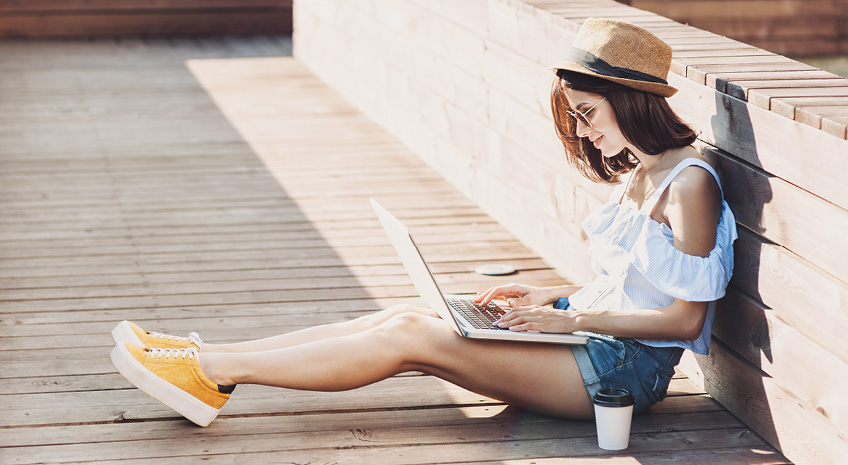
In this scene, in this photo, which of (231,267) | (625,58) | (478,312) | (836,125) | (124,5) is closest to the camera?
(836,125)

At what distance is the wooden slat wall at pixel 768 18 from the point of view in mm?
8078

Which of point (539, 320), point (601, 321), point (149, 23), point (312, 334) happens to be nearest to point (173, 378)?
point (312, 334)

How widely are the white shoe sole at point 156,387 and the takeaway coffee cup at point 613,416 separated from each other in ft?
2.90

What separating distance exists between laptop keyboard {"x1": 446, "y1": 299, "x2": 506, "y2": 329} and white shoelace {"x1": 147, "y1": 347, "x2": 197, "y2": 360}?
626 millimetres

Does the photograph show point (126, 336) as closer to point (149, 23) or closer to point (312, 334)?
point (312, 334)

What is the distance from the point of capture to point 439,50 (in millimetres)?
4973

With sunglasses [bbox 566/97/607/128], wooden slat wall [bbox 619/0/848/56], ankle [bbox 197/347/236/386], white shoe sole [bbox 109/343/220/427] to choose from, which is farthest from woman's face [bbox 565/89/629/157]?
wooden slat wall [bbox 619/0/848/56]

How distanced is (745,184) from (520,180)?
67.9 inches

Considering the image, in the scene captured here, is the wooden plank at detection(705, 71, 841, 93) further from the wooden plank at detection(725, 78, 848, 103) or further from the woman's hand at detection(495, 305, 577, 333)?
the woman's hand at detection(495, 305, 577, 333)

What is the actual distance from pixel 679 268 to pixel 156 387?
119cm

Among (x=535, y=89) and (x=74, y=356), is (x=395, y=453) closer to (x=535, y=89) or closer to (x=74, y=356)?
(x=74, y=356)

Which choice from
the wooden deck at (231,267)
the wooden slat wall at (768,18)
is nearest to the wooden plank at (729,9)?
the wooden slat wall at (768,18)

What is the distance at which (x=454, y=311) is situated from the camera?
7.99 feet

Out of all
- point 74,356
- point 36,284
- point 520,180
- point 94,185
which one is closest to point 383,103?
point 94,185
